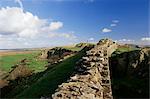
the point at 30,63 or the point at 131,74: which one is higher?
the point at 131,74

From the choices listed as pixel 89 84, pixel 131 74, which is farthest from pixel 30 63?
pixel 89 84

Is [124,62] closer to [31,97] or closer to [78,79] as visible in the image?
[31,97]

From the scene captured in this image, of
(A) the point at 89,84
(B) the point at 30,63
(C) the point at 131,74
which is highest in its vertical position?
(A) the point at 89,84

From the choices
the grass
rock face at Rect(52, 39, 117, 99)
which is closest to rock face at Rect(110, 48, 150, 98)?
rock face at Rect(52, 39, 117, 99)

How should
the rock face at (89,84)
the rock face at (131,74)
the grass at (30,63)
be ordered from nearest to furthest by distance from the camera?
1. the rock face at (89,84)
2. the rock face at (131,74)
3. the grass at (30,63)

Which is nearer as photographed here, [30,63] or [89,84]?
[89,84]

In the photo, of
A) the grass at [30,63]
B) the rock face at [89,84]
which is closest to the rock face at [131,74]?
the rock face at [89,84]

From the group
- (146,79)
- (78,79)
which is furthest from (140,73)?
(78,79)

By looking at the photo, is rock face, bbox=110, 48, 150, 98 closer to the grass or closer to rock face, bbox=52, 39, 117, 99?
rock face, bbox=52, 39, 117, 99

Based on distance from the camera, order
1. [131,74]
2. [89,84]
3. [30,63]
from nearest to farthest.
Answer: [89,84], [131,74], [30,63]

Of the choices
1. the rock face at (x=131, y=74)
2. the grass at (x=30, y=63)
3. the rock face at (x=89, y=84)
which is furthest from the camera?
the grass at (x=30, y=63)

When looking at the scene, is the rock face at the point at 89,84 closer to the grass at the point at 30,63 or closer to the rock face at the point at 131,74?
the rock face at the point at 131,74

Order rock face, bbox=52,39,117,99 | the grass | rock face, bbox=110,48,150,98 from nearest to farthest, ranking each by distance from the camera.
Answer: rock face, bbox=52,39,117,99 → rock face, bbox=110,48,150,98 → the grass

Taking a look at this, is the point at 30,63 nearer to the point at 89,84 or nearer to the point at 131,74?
the point at 131,74
